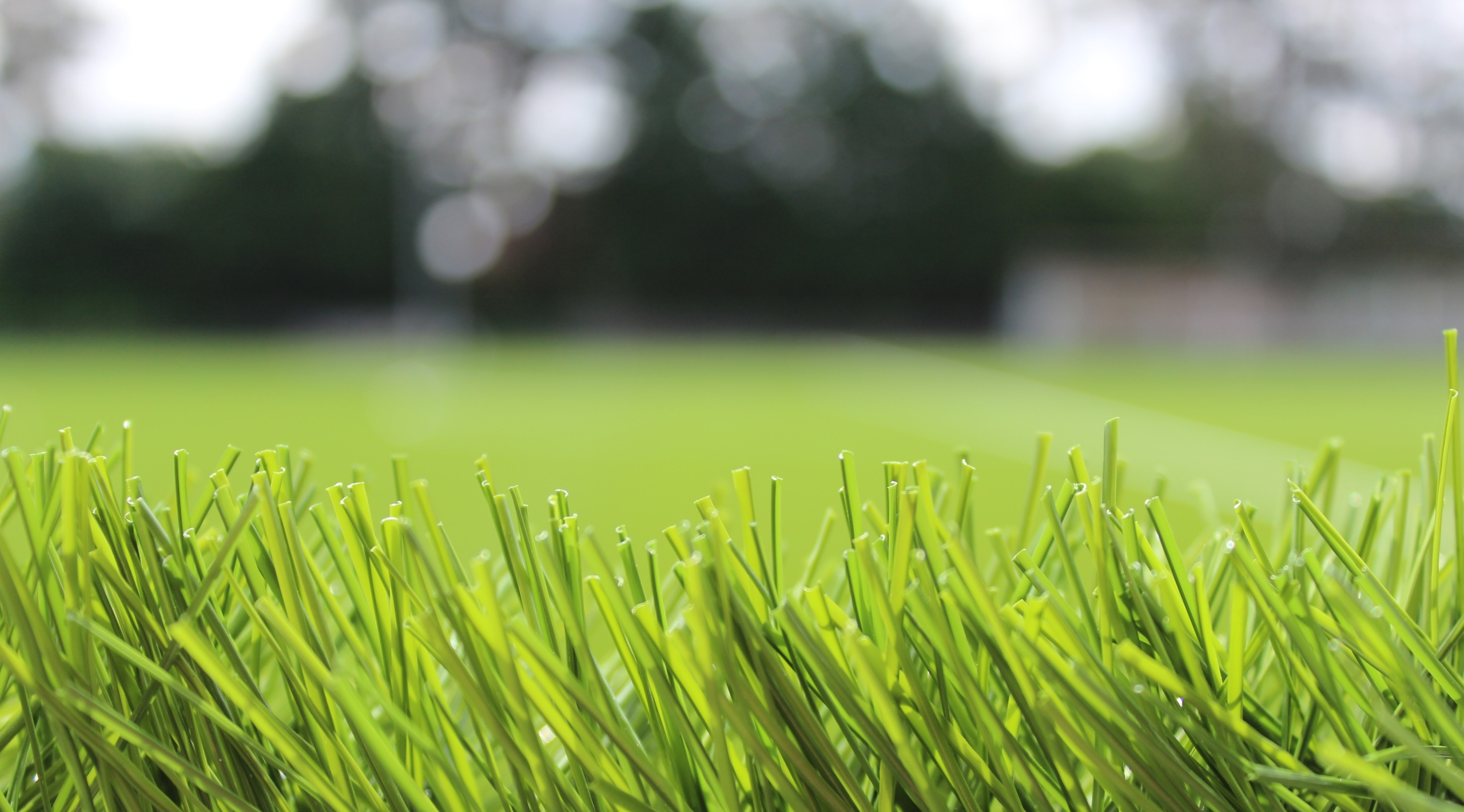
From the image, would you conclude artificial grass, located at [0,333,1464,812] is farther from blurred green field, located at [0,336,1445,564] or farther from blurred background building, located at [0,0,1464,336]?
blurred background building, located at [0,0,1464,336]

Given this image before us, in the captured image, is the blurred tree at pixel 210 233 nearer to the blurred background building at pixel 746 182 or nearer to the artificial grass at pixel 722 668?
the blurred background building at pixel 746 182

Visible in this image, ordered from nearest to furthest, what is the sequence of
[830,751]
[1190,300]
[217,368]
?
[830,751] < [217,368] < [1190,300]

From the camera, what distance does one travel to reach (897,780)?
0.10 metres

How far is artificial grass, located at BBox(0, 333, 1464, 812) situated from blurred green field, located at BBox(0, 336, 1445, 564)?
0.04 m

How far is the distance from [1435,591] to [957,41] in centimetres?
1181

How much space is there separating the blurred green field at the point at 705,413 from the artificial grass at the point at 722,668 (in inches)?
1.5

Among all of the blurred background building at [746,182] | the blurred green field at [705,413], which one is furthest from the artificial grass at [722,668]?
the blurred background building at [746,182]

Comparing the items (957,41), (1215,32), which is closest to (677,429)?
(957,41)

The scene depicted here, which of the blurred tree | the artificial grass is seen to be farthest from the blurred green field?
the blurred tree

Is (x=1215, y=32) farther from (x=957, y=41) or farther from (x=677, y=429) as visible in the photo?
(x=677, y=429)

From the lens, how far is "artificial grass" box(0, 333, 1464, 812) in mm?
92

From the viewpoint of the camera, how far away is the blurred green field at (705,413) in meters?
2.83

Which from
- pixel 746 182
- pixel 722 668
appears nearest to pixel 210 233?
pixel 746 182

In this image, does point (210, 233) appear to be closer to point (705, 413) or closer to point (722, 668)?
point (705, 413)
